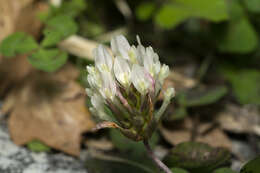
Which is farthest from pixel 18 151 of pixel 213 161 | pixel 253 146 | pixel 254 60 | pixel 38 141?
pixel 254 60

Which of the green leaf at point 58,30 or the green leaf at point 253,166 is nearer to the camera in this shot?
the green leaf at point 253,166

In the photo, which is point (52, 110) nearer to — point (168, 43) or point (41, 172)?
point (41, 172)

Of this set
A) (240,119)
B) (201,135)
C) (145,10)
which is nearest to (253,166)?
(201,135)

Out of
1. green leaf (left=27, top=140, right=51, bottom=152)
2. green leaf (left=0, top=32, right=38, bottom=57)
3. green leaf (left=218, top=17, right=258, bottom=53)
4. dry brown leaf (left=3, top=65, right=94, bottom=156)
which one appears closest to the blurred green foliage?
green leaf (left=0, top=32, right=38, bottom=57)

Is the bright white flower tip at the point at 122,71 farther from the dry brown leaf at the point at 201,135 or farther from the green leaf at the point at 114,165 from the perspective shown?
the dry brown leaf at the point at 201,135

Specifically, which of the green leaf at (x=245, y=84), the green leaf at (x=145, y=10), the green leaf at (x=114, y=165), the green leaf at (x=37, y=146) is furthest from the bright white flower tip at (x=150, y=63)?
the green leaf at (x=145, y=10)

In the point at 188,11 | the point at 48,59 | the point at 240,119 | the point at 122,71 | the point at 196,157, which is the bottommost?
the point at 240,119

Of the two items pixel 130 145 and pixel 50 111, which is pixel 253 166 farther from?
pixel 50 111
